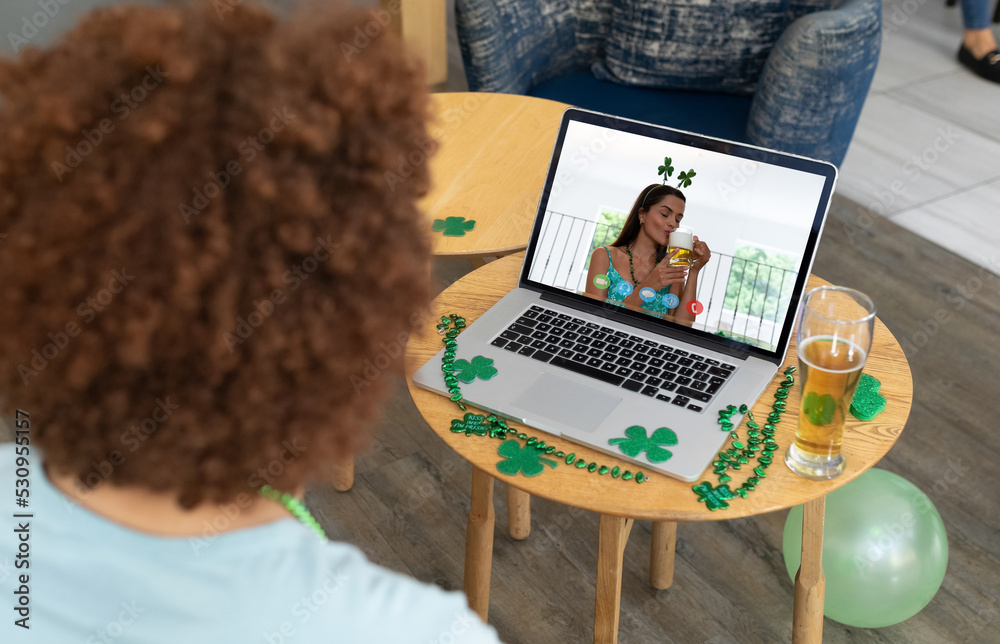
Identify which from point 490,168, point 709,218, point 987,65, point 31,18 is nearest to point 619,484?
point 709,218

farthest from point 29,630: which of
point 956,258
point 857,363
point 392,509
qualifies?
point 956,258

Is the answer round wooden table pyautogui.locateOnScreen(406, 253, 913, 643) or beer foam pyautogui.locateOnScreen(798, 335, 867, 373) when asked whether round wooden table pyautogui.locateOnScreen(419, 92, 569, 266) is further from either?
beer foam pyautogui.locateOnScreen(798, 335, 867, 373)

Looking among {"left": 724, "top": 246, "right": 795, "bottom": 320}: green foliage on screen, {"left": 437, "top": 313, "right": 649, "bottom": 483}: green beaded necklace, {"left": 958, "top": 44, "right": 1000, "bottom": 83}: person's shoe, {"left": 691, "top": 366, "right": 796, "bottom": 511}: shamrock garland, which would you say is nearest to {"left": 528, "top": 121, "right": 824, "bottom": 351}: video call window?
{"left": 724, "top": 246, "right": 795, "bottom": 320}: green foliage on screen

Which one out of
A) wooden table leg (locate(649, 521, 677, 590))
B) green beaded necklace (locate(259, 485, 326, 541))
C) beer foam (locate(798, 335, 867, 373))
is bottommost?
wooden table leg (locate(649, 521, 677, 590))

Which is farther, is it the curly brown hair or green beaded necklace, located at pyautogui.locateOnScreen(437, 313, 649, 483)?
green beaded necklace, located at pyautogui.locateOnScreen(437, 313, 649, 483)

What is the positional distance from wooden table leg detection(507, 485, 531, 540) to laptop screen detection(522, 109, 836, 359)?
1.72 ft

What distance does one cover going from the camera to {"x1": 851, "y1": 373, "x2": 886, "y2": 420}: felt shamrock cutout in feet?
3.41

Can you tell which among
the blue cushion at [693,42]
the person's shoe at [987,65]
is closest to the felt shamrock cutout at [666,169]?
the blue cushion at [693,42]

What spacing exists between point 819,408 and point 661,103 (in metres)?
1.40

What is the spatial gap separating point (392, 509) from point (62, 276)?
128cm

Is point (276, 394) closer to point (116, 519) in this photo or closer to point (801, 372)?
point (116, 519)

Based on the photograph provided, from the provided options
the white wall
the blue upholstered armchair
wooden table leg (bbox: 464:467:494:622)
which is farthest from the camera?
the white wall

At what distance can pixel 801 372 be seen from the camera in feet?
3.10

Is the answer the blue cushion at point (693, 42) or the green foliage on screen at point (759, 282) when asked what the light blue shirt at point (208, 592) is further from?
the blue cushion at point (693, 42)
